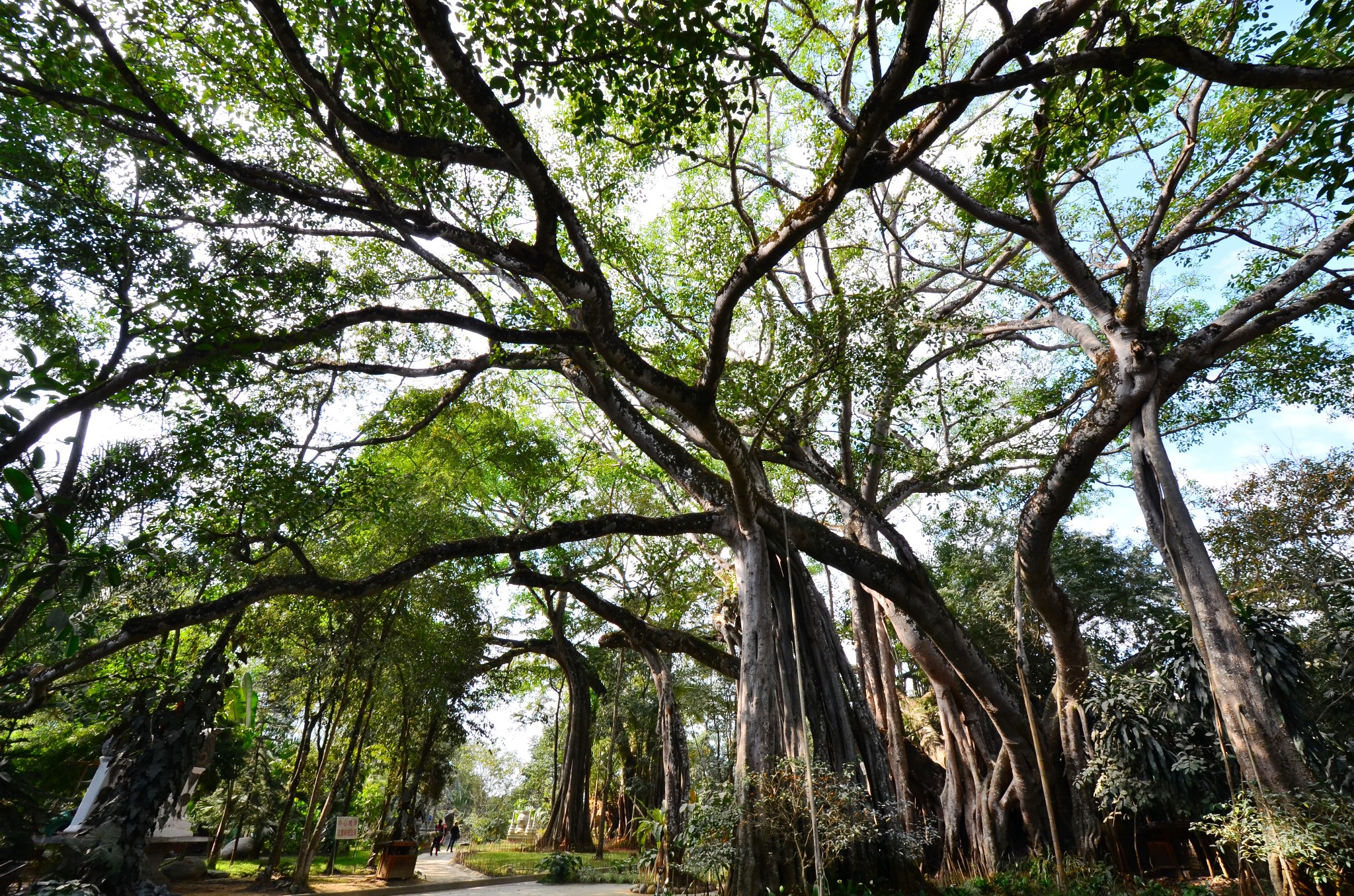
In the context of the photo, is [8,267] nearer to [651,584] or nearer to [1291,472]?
[651,584]

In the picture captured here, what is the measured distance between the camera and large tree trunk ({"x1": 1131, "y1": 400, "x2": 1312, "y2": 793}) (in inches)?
193

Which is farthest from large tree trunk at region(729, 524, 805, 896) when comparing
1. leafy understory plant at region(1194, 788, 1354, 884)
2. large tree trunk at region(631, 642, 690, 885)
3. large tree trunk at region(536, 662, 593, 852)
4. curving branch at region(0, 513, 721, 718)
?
large tree trunk at region(536, 662, 593, 852)

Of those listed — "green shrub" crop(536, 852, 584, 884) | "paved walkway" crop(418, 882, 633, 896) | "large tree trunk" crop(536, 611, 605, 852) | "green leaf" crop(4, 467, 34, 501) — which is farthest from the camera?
"large tree trunk" crop(536, 611, 605, 852)

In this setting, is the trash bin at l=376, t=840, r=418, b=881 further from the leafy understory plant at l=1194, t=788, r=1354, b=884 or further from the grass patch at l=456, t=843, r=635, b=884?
the leafy understory plant at l=1194, t=788, r=1354, b=884

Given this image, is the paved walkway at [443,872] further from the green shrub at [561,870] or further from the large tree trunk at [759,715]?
the large tree trunk at [759,715]

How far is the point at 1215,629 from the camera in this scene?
5348 mm

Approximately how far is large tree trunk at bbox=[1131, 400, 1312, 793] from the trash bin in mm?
10437

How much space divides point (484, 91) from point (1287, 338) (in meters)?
8.84

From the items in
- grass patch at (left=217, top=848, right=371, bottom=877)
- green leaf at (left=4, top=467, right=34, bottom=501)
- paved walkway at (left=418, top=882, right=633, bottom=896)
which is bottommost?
grass patch at (left=217, top=848, right=371, bottom=877)

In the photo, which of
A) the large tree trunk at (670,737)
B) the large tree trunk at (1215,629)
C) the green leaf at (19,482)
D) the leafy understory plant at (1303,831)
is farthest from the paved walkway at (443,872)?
the green leaf at (19,482)

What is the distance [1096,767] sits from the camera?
785 centimetres

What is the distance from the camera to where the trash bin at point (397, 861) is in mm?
9906

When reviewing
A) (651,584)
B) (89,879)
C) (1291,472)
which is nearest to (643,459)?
(651,584)

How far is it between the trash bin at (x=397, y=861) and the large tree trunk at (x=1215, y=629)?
10.4m
